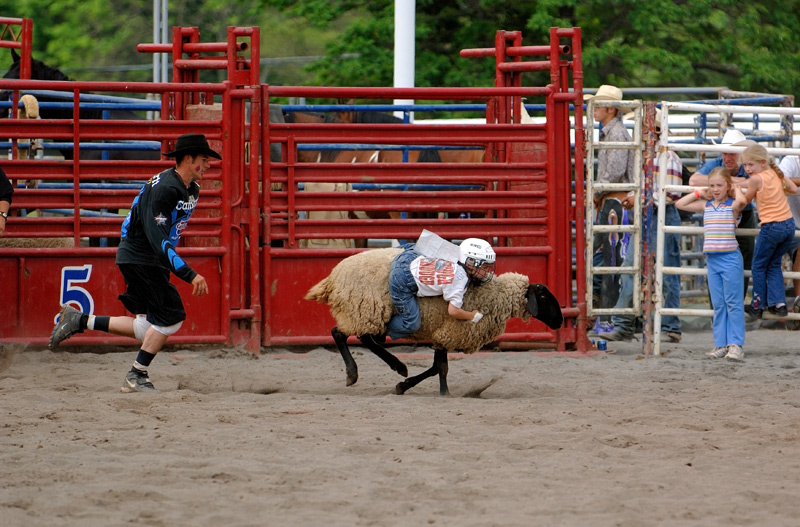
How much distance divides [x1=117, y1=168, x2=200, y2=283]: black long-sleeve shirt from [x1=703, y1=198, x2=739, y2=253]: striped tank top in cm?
414

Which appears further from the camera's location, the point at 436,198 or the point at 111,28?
the point at 111,28

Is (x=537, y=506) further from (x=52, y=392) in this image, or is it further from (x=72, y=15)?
(x=72, y=15)

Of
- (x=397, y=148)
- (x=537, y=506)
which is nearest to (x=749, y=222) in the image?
(x=397, y=148)

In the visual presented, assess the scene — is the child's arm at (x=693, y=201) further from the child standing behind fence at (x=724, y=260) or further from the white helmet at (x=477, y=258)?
the white helmet at (x=477, y=258)

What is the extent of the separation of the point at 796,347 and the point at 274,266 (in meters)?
4.51

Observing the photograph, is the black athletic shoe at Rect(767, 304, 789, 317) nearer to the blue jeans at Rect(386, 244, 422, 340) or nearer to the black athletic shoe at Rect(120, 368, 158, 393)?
the blue jeans at Rect(386, 244, 422, 340)

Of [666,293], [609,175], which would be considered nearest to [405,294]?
[609,175]

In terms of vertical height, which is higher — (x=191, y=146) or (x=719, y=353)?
(x=191, y=146)

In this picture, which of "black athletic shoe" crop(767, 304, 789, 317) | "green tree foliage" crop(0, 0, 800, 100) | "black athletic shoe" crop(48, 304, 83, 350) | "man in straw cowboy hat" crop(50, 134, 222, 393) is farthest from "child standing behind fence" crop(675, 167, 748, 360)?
"green tree foliage" crop(0, 0, 800, 100)

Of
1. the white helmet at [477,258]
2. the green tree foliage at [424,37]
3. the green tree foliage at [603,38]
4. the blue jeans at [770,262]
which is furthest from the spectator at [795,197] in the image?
the green tree foliage at [424,37]

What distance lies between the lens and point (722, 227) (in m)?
8.23

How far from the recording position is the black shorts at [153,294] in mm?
6492

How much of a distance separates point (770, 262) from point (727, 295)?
0.55 metres

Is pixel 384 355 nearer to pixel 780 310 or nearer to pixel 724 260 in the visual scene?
pixel 724 260
